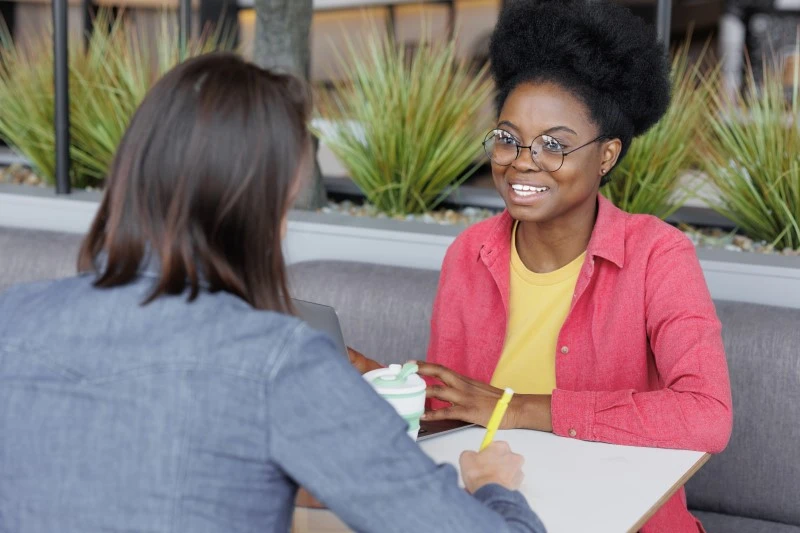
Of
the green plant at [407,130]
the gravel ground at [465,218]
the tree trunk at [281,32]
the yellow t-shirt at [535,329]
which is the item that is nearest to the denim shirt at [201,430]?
the yellow t-shirt at [535,329]

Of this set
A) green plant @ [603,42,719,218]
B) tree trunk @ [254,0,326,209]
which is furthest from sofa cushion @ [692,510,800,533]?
tree trunk @ [254,0,326,209]

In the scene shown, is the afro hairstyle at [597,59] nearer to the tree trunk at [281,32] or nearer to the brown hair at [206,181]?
the brown hair at [206,181]

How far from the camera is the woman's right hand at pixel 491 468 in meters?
1.30

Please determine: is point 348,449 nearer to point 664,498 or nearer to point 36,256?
point 664,498

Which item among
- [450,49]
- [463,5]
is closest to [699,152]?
[450,49]

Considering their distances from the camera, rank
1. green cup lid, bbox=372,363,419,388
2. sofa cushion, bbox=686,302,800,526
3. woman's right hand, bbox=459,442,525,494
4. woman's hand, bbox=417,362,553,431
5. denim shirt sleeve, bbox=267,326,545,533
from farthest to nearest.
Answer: sofa cushion, bbox=686,302,800,526, woman's hand, bbox=417,362,553,431, green cup lid, bbox=372,363,419,388, woman's right hand, bbox=459,442,525,494, denim shirt sleeve, bbox=267,326,545,533


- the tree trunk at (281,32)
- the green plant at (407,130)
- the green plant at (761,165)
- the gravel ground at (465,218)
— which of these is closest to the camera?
the green plant at (761,165)

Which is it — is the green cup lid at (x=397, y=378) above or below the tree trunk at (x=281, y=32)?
below

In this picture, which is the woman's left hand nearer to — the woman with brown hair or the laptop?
the laptop

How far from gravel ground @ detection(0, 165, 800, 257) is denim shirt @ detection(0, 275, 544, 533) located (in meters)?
2.17

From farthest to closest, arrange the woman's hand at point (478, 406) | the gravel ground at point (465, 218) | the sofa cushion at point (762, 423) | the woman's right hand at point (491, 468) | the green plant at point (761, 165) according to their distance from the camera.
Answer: the gravel ground at point (465, 218)
the green plant at point (761, 165)
the sofa cushion at point (762, 423)
the woman's hand at point (478, 406)
the woman's right hand at point (491, 468)

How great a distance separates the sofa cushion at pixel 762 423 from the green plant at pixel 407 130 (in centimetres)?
135

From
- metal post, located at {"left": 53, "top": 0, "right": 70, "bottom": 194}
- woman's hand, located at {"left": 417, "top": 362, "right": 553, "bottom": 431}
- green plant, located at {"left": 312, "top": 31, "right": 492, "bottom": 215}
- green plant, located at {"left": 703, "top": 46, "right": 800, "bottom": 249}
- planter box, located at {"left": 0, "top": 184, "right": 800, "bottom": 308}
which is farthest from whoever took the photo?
metal post, located at {"left": 53, "top": 0, "right": 70, "bottom": 194}

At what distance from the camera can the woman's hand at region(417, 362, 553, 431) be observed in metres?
1.80
